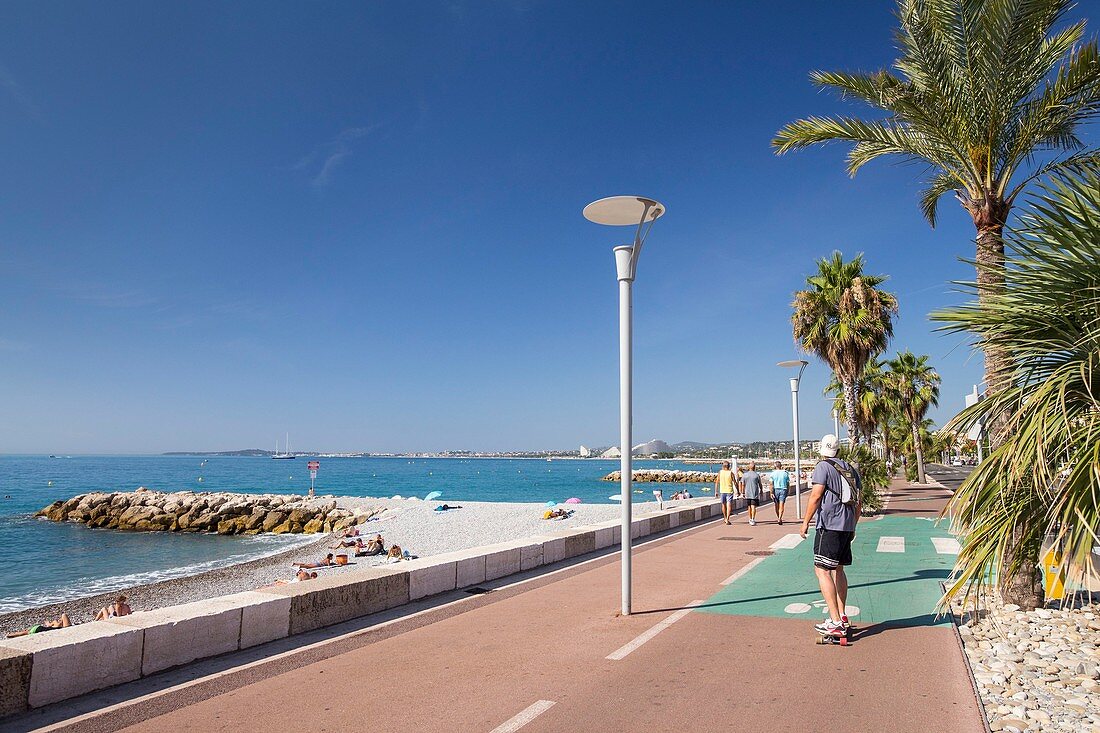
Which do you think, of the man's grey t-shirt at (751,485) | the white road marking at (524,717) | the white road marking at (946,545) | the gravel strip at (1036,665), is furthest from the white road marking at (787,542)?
the white road marking at (524,717)

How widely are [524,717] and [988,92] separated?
8.21 m

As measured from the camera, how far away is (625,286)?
7.93 m

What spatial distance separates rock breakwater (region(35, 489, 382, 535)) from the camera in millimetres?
37438

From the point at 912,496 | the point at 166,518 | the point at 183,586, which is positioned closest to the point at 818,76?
the point at 183,586

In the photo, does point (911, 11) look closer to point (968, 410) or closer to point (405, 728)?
point (968, 410)

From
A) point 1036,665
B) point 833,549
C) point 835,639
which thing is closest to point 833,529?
point 833,549

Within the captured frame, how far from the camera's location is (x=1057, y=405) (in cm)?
479

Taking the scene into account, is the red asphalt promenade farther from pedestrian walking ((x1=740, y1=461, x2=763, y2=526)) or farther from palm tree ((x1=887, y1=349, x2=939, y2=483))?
palm tree ((x1=887, y1=349, x2=939, y2=483))

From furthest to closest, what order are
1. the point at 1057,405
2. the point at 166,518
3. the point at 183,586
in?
the point at 166,518
the point at 183,586
the point at 1057,405

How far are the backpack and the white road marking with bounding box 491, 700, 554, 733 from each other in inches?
130

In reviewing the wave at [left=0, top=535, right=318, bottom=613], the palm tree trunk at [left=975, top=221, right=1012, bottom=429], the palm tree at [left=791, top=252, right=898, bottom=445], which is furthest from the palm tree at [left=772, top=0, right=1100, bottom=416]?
the wave at [left=0, top=535, right=318, bottom=613]

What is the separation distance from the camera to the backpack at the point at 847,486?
6.26 meters

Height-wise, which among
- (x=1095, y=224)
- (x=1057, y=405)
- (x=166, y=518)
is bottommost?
(x=166, y=518)

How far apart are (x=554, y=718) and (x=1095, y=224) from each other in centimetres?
517
